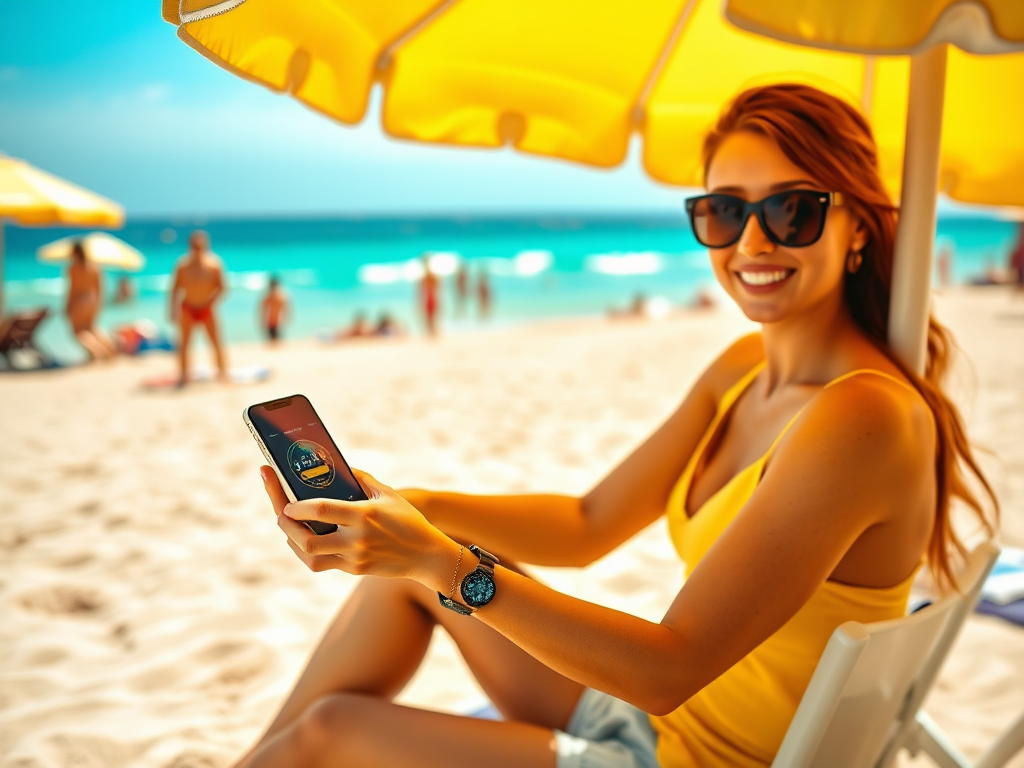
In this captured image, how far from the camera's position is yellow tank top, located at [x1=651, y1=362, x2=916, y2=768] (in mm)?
1378

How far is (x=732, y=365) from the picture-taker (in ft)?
6.39

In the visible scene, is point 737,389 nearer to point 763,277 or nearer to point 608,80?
point 763,277

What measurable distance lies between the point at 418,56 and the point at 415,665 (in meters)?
1.49

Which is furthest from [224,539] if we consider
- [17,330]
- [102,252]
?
[102,252]

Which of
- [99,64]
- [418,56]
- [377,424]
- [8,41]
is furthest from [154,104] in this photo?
[418,56]

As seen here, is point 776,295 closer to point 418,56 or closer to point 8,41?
point 418,56

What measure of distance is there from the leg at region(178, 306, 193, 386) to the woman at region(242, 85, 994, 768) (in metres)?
7.68

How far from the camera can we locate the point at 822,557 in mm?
1207

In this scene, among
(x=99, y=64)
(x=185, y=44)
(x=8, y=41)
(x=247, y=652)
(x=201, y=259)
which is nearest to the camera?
(x=185, y=44)

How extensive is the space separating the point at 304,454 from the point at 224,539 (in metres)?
2.83

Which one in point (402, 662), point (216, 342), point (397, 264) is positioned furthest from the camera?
point (397, 264)

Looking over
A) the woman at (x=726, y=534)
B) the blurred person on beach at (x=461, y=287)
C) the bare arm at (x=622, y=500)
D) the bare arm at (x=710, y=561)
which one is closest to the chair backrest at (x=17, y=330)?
the blurred person on beach at (x=461, y=287)

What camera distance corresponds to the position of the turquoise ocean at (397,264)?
73.4 ft

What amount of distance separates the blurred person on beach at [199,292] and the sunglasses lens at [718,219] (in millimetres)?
8458
